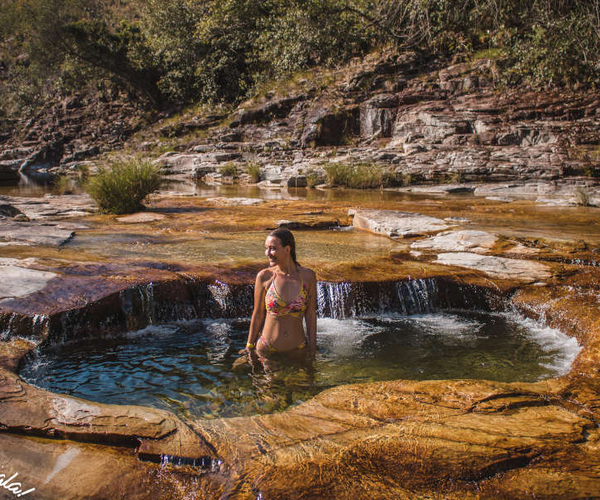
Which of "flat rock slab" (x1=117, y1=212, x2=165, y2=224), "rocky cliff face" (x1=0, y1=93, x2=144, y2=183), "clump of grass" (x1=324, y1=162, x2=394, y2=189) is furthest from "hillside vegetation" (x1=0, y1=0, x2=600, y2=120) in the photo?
"flat rock slab" (x1=117, y1=212, x2=165, y2=224)

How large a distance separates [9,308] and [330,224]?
500 cm

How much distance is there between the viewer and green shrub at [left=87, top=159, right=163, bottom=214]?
27.6 ft

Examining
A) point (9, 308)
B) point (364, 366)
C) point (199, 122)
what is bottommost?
point (364, 366)

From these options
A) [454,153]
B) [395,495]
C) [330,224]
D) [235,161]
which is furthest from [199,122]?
[395,495]

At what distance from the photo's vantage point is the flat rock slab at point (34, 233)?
588cm

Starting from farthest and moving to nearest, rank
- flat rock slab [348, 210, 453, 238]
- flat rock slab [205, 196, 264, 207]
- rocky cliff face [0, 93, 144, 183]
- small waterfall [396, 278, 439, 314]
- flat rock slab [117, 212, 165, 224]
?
rocky cliff face [0, 93, 144, 183]
flat rock slab [205, 196, 264, 207]
flat rock slab [117, 212, 165, 224]
flat rock slab [348, 210, 453, 238]
small waterfall [396, 278, 439, 314]

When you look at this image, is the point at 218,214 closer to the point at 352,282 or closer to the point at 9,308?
the point at 352,282

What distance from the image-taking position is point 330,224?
7797 millimetres

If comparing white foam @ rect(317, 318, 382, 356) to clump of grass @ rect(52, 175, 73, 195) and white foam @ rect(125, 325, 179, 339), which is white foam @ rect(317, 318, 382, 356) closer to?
white foam @ rect(125, 325, 179, 339)

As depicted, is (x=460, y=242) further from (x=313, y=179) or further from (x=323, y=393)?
(x=313, y=179)

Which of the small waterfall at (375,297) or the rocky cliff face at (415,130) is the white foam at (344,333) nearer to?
the small waterfall at (375,297)

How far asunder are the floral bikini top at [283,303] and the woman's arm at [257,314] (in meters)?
0.05

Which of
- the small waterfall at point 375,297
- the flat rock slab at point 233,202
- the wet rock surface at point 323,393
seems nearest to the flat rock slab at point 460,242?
the wet rock surface at point 323,393

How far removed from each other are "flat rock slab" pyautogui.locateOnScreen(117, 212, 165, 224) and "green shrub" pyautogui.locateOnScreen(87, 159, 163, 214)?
402mm
